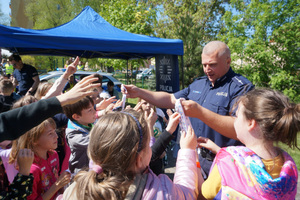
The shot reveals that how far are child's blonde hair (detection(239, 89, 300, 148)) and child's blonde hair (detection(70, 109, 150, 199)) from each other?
0.71 meters

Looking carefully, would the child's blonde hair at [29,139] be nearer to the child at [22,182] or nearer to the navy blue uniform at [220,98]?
the child at [22,182]

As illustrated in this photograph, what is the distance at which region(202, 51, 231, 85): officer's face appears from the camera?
7.29ft

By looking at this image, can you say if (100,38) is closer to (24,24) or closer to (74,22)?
(74,22)

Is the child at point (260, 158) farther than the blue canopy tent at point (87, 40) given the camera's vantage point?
No

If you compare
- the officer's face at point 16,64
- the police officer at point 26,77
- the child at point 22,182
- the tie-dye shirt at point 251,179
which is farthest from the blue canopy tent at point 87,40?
the tie-dye shirt at point 251,179

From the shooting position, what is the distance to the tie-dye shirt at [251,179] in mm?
1104

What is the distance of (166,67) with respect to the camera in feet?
21.0

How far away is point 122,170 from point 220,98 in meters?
1.43

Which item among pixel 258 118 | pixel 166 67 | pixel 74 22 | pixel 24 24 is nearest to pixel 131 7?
pixel 74 22

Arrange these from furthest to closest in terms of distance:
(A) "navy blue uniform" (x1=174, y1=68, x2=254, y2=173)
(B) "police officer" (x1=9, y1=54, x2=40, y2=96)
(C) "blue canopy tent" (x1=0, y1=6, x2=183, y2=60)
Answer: (B) "police officer" (x1=9, y1=54, x2=40, y2=96), (C) "blue canopy tent" (x1=0, y1=6, x2=183, y2=60), (A) "navy blue uniform" (x1=174, y1=68, x2=254, y2=173)

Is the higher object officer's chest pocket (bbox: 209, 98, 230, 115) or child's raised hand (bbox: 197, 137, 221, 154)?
officer's chest pocket (bbox: 209, 98, 230, 115)

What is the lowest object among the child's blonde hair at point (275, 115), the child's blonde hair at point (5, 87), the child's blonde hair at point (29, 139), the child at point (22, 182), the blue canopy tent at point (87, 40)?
the child at point (22, 182)

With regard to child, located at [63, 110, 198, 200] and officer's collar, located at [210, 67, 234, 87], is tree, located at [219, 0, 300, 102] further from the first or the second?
child, located at [63, 110, 198, 200]

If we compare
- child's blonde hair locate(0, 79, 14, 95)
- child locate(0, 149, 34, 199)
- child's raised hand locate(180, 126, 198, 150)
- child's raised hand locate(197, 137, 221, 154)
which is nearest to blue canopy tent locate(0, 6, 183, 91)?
child's blonde hair locate(0, 79, 14, 95)
